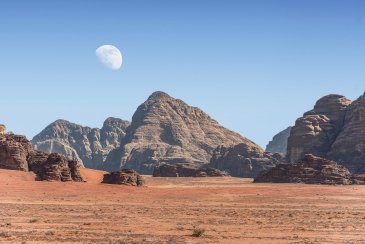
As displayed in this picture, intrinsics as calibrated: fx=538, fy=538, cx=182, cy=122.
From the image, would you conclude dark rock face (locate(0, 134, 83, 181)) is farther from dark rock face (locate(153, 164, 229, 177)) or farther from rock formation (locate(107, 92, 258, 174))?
rock formation (locate(107, 92, 258, 174))

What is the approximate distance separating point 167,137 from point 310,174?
92.3 metres

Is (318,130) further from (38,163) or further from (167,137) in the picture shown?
(38,163)

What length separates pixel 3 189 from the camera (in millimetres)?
55312

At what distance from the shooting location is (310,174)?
284ft

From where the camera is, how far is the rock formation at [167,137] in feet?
520

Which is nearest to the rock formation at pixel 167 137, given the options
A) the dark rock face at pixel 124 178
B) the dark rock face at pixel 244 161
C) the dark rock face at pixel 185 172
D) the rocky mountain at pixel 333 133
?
the dark rock face at pixel 244 161

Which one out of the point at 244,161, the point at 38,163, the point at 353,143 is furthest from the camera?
the point at 244,161

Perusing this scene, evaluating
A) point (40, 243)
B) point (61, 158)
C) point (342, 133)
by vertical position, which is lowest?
point (40, 243)

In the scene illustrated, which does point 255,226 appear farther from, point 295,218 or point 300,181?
point 300,181

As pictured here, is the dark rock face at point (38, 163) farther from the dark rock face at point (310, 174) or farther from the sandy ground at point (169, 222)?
the dark rock face at point (310, 174)

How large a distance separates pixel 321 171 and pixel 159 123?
9727cm

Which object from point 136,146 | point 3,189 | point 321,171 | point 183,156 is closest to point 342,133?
point 321,171

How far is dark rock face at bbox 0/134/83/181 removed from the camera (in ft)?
218

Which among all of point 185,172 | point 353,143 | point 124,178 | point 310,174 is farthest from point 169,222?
point 353,143
